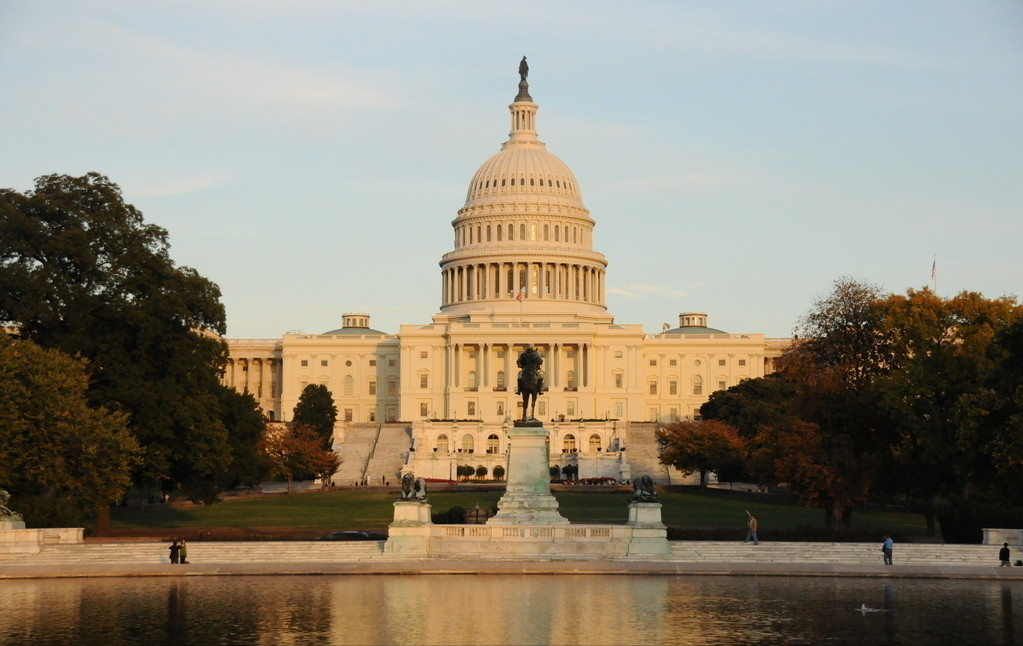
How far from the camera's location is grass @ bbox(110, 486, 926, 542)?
55750mm

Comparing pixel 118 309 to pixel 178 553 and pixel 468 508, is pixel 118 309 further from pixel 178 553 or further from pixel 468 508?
pixel 468 508

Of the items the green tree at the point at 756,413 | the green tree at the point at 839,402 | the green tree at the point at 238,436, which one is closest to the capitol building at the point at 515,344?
the green tree at the point at 756,413

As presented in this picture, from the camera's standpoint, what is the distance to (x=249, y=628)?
98.4 feet

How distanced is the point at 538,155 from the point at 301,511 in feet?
326

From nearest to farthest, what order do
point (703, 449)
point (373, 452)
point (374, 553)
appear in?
point (374, 553)
point (703, 449)
point (373, 452)

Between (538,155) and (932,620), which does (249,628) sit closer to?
(932,620)

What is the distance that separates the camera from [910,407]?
60.5 metres

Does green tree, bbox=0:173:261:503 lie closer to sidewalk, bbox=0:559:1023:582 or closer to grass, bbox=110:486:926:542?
grass, bbox=110:486:926:542

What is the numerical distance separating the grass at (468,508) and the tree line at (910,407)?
2357mm

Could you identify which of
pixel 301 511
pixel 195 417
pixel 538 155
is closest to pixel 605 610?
pixel 195 417

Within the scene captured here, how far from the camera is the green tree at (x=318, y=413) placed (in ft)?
405

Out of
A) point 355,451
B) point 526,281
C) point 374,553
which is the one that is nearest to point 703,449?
point 355,451

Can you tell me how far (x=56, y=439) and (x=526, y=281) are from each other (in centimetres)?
11417

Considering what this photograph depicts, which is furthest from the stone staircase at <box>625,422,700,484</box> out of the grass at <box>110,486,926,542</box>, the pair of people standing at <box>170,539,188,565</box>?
the pair of people standing at <box>170,539,188,565</box>
